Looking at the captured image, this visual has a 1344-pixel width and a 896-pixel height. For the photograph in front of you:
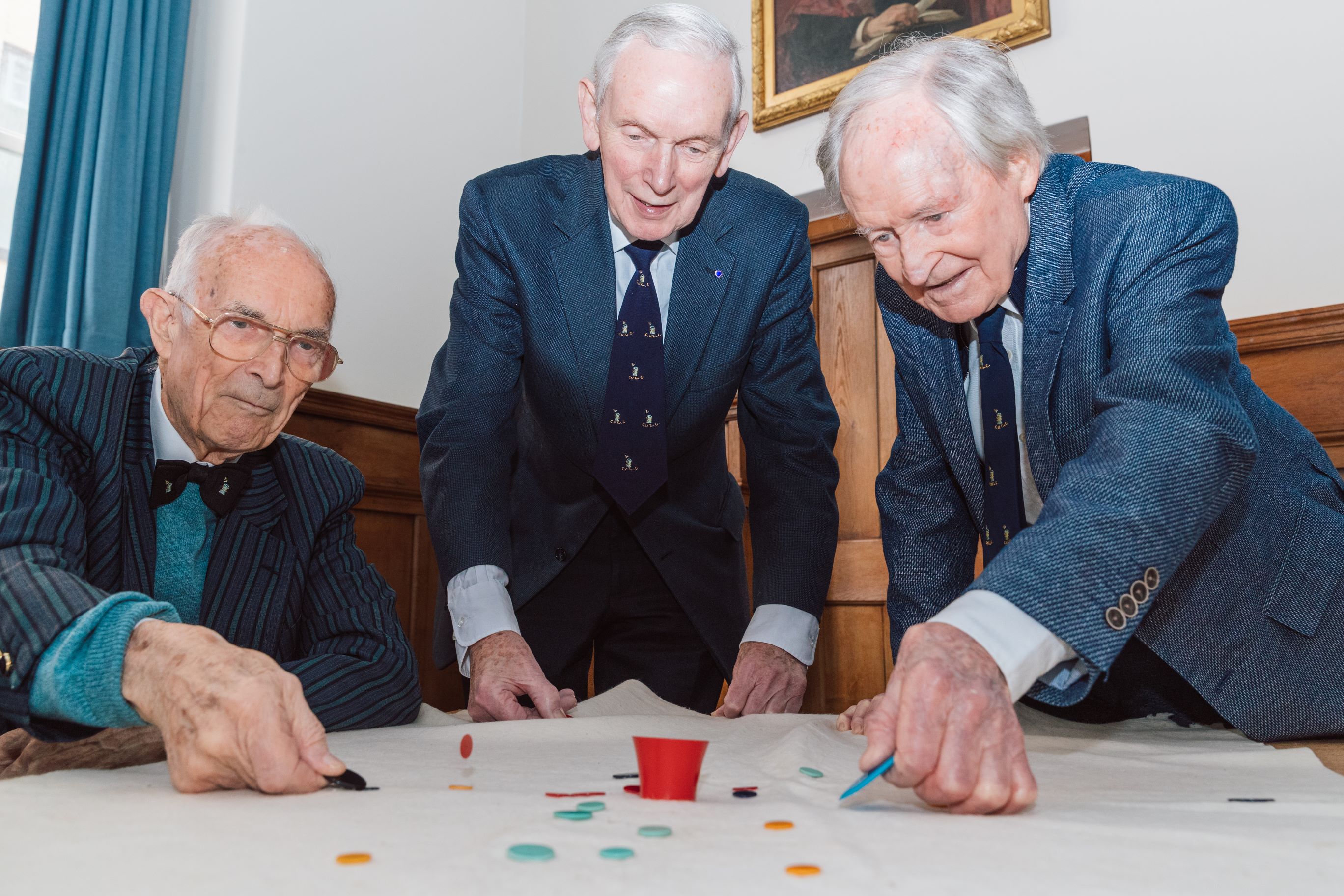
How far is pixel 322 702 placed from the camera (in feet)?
4.76

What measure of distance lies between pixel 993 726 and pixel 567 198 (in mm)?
1407

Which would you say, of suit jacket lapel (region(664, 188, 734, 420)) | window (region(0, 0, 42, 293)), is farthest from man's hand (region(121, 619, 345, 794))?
window (region(0, 0, 42, 293))

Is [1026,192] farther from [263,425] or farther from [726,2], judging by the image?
[726,2]

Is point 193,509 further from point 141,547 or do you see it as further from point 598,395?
point 598,395

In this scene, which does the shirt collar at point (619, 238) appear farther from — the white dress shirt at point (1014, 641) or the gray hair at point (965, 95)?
the white dress shirt at point (1014, 641)

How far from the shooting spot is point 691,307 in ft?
6.29

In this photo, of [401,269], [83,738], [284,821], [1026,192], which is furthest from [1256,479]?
[401,269]

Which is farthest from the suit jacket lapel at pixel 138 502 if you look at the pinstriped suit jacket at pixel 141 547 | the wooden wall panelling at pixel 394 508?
the wooden wall panelling at pixel 394 508

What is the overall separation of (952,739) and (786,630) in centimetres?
104

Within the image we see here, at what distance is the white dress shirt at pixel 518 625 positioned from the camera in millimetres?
1764

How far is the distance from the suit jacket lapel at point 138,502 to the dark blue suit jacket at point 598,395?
1.59 feet

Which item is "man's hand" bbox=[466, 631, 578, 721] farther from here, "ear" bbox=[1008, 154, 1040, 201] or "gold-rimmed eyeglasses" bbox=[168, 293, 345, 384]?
"ear" bbox=[1008, 154, 1040, 201]

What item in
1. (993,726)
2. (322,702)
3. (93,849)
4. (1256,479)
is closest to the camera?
(93,849)

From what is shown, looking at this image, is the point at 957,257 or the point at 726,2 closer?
the point at 957,257
